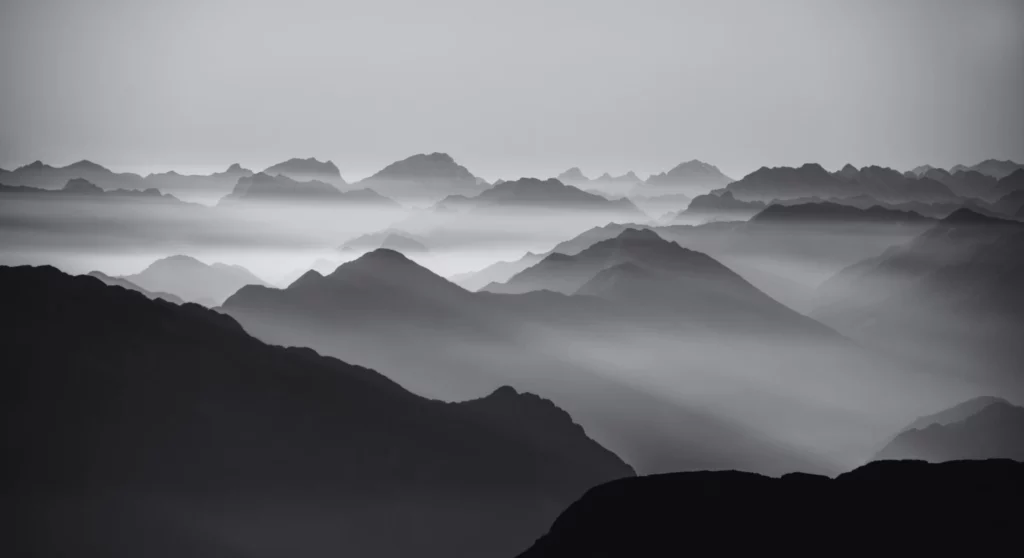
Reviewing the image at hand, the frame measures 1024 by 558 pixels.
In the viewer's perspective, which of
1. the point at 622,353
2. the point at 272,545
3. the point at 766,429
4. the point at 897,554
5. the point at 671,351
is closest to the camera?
the point at 897,554

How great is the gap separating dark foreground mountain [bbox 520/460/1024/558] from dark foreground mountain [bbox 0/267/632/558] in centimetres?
3670

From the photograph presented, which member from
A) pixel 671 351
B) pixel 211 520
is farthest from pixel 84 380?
pixel 671 351

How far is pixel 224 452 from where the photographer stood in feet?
232

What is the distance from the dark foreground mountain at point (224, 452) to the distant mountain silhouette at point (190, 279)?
89.0m

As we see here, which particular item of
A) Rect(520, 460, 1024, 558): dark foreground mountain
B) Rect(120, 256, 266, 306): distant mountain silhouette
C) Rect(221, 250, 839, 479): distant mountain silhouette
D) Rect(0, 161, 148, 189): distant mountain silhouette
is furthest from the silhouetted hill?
Rect(520, 460, 1024, 558): dark foreground mountain

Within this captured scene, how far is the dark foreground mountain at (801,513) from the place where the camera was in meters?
32.2

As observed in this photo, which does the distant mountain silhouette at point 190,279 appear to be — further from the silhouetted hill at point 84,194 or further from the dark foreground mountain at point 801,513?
the dark foreground mountain at point 801,513

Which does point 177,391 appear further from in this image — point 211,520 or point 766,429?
point 766,429

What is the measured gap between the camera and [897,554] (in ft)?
104

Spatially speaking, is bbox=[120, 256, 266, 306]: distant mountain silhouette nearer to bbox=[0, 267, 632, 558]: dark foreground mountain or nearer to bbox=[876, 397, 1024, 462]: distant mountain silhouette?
bbox=[0, 267, 632, 558]: dark foreground mountain

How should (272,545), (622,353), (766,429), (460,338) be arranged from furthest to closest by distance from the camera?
(622,353)
(460,338)
(766,429)
(272,545)

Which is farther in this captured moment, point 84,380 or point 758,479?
point 84,380

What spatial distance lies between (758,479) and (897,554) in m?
6.22

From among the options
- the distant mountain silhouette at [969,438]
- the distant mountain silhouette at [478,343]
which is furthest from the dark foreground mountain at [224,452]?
the distant mountain silhouette at [969,438]
